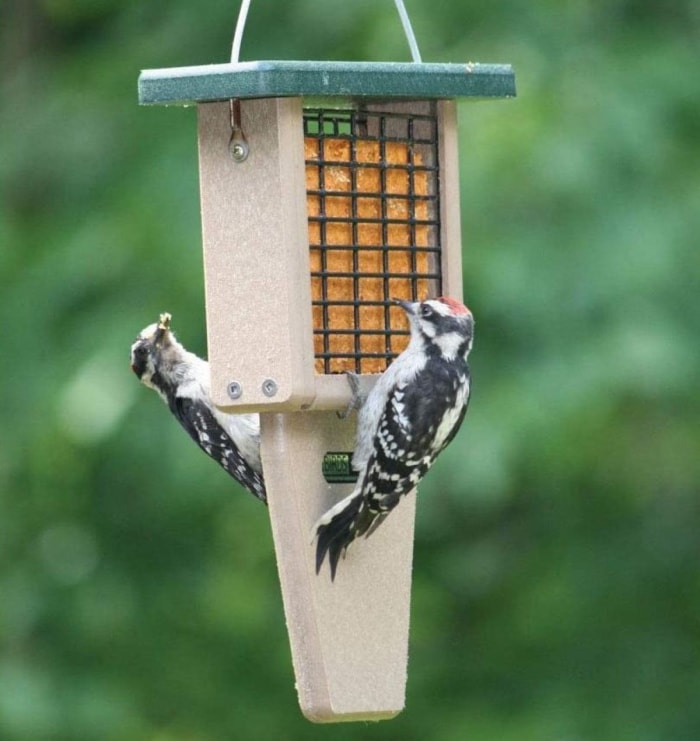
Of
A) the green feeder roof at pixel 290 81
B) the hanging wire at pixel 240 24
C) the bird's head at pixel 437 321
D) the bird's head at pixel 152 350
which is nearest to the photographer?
the hanging wire at pixel 240 24

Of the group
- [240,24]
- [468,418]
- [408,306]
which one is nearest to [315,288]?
[408,306]

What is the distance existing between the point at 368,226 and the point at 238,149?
489mm

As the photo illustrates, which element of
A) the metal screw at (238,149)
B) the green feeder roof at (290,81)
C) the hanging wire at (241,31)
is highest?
the hanging wire at (241,31)

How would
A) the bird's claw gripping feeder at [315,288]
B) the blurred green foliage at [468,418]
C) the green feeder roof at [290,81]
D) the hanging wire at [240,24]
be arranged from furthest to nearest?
the blurred green foliage at [468,418] → the bird's claw gripping feeder at [315,288] → the green feeder roof at [290,81] → the hanging wire at [240,24]

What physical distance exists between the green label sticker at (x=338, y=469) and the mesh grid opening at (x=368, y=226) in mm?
225

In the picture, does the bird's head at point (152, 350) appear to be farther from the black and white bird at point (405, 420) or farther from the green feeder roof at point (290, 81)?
the green feeder roof at point (290, 81)

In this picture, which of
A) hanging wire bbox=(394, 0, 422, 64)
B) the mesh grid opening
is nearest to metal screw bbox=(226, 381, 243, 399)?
the mesh grid opening

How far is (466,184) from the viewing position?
337 inches

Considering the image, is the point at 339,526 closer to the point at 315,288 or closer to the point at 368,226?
the point at 315,288

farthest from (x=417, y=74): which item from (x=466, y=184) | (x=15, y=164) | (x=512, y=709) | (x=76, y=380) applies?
(x=512, y=709)

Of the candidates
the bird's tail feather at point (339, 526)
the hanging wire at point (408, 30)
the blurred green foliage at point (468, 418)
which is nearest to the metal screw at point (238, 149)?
the hanging wire at point (408, 30)

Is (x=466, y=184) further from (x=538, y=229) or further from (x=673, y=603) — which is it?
(x=673, y=603)

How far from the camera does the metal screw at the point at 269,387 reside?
5312 mm

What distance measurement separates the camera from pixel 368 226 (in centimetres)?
572
